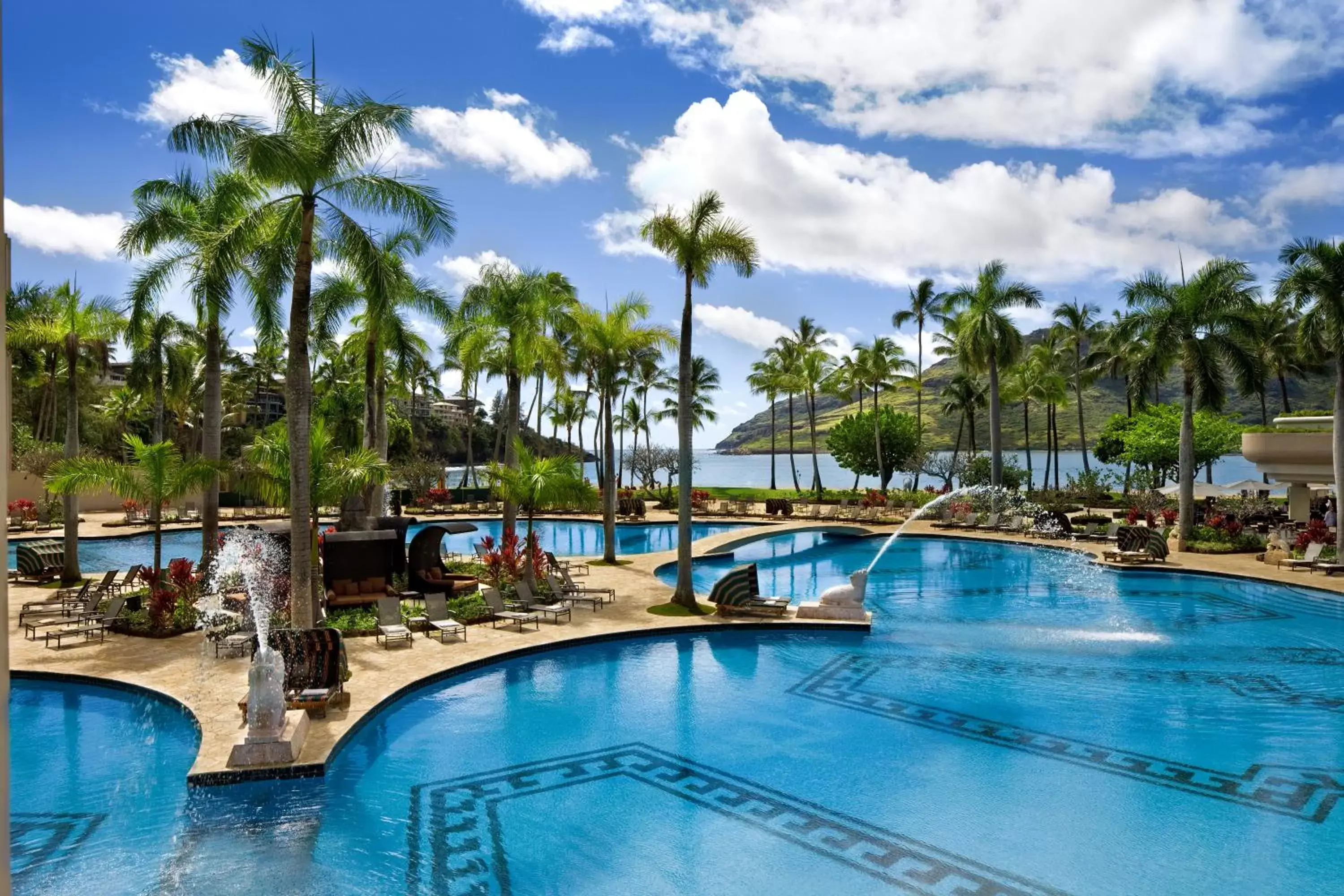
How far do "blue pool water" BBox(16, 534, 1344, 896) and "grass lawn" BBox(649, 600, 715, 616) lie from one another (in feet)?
5.21

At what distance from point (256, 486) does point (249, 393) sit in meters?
49.9

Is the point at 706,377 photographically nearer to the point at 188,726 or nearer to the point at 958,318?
the point at 958,318

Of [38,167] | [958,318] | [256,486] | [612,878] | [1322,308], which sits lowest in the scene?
[612,878]

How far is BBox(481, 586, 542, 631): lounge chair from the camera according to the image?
18062 millimetres

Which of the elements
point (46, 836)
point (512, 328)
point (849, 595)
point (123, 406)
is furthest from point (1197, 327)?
point (123, 406)

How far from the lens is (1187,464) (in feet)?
98.9

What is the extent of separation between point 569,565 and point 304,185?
46.6ft

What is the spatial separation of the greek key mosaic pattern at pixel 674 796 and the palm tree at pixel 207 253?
9959 millimetres

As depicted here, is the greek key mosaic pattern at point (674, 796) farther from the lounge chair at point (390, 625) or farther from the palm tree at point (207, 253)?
the palm tree at point (207, 253)

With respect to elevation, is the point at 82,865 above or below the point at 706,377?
below

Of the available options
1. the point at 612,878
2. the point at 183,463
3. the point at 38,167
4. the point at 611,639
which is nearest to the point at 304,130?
the point at 38,167

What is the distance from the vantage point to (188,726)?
477 inches

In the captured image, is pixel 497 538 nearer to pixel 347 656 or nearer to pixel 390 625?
pixel 390 625

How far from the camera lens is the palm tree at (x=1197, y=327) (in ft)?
93.9
